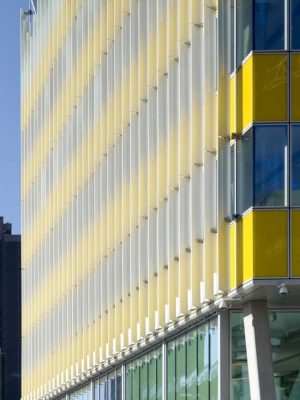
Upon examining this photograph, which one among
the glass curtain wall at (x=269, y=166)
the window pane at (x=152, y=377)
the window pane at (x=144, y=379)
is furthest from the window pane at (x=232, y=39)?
the window pane at (x=144, y=379)

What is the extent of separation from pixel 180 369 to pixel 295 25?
35.7ft

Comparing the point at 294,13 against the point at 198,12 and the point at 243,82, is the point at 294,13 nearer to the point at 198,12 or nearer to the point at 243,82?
the point at 243,82

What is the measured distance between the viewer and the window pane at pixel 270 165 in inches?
1167

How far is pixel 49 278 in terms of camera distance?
59781mm

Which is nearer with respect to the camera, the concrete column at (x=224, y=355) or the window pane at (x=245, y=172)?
the window pane at (x=245, y=172)

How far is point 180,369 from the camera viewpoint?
37.9 metres

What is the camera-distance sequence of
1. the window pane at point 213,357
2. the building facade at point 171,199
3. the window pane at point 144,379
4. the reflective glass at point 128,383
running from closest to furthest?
the building facade at point 171,199, the window pane at point 213,357, the window pane at point 144,379, the reflective glass at point 128,383

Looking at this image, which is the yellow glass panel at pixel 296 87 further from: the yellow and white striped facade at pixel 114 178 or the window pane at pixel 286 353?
the window pane at pixel 286 353

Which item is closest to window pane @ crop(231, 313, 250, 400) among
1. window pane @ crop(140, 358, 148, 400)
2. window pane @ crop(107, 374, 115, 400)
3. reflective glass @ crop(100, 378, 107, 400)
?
window pane @ crop(140, 358, 148, 400)

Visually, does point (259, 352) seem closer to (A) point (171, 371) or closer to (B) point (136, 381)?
(A) point (171, 371)

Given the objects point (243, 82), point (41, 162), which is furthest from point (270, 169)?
point (41, 162)

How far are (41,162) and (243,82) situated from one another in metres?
32.0

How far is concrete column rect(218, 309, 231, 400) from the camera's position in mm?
33094

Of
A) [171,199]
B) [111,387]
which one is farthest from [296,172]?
[111,387]
